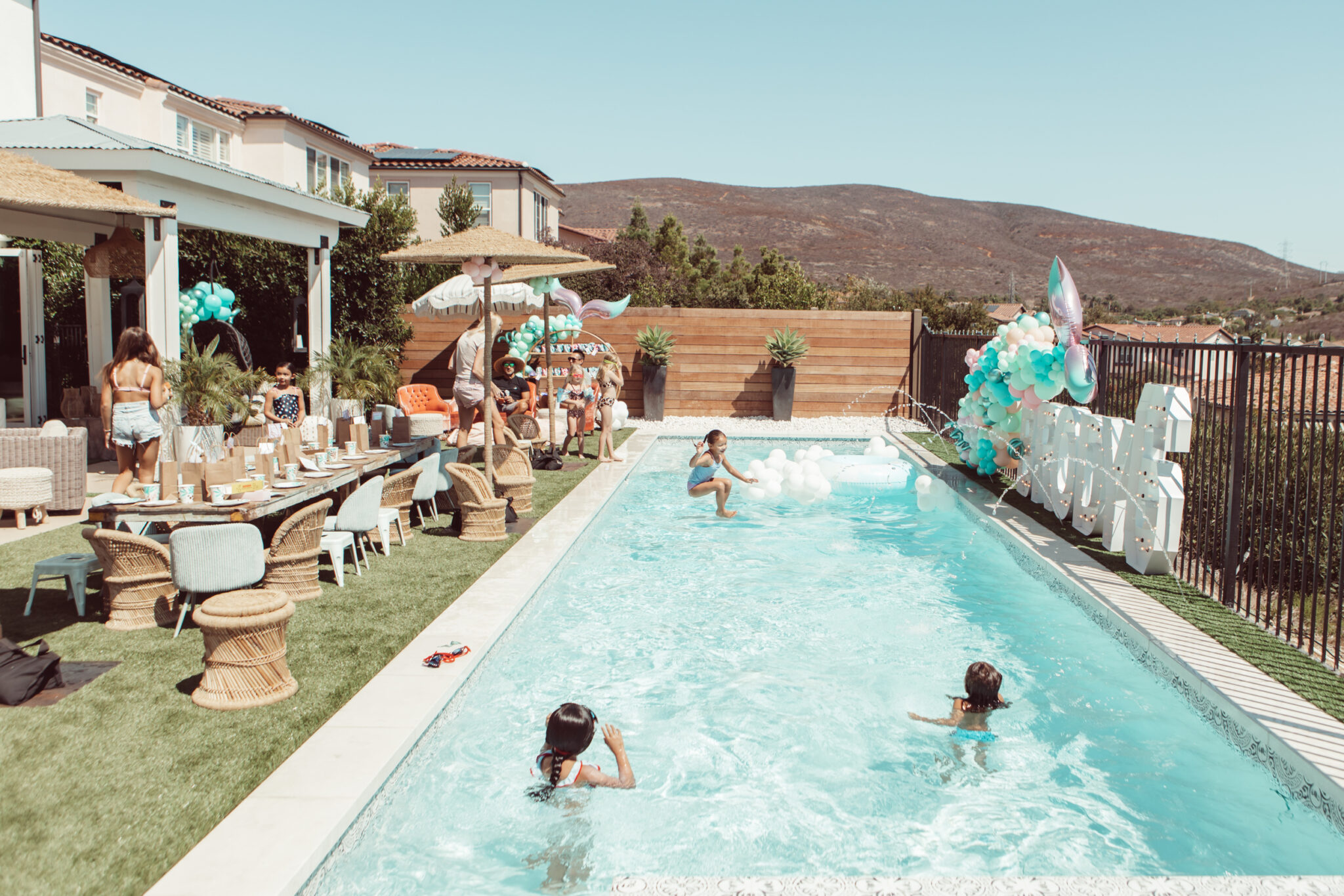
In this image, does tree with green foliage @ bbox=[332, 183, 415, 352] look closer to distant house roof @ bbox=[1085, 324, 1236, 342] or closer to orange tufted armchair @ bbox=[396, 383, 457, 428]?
orange tufted armchair @ bbox=[396, 383, 457, 428]

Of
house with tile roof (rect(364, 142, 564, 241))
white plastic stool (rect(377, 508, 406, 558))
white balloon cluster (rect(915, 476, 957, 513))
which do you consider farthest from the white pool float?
house with tile roof (rect(364, 142, 564, 241))

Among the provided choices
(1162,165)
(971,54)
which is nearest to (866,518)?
(971,54)

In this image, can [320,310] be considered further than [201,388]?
Yes

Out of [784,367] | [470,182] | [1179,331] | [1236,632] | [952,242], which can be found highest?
[952,242]

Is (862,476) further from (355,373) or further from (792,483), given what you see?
(355,373)

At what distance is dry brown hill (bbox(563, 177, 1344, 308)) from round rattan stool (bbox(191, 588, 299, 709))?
238 ft

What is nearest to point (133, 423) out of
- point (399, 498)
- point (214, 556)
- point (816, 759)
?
point (399, 498)

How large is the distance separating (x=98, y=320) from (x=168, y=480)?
8.82 m

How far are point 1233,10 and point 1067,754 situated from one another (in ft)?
111

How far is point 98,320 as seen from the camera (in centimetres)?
1325

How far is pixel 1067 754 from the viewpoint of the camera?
509 centimetres

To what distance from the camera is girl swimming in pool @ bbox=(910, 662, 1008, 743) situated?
5129mm

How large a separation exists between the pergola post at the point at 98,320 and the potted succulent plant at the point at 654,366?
9406mm

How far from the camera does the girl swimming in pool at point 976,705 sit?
5129mm
